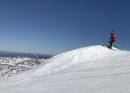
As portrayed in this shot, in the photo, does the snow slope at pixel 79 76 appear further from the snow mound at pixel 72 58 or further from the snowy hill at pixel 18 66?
the snowy hill at pixel 18 66

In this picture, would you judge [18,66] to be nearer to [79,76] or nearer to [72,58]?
[72,58]

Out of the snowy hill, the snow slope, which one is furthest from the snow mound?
the snowy hill

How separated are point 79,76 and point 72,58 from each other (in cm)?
565

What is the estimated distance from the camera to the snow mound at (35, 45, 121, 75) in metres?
19.4

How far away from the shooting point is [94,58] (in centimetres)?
2119

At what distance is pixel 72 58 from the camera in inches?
838

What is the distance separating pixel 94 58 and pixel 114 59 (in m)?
1.92

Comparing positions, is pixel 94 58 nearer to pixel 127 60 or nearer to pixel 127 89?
pixel 127 60

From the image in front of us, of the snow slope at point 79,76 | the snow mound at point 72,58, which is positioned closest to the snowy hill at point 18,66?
the snow mound at point 72,58

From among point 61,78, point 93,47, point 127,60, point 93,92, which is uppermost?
point 93,47

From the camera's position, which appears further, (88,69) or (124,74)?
(88,69)

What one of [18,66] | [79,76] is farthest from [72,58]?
[18,66]

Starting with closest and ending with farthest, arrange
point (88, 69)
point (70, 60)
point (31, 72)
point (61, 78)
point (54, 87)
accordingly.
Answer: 1. point (54, 87)
2. point (61, 78)
3. point (88, 69)
4. point (31, 72)
5. point (70, 60)

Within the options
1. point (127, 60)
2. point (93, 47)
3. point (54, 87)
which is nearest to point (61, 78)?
point (54, 87)
